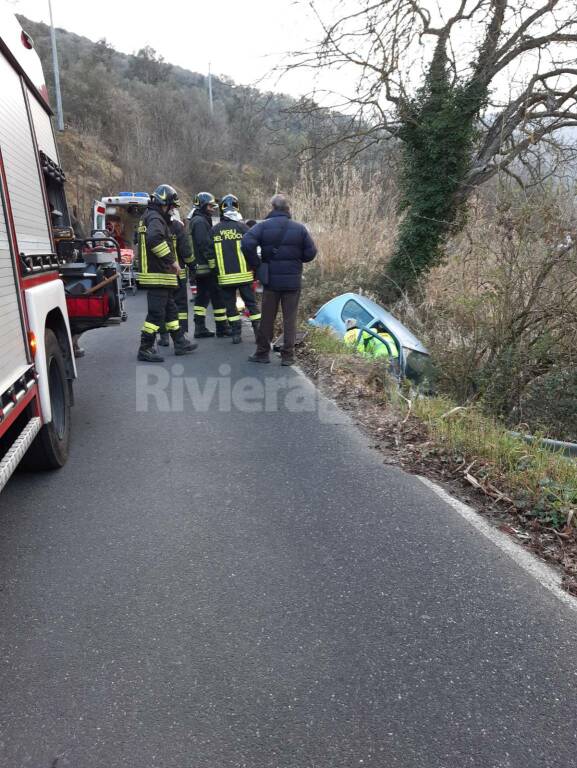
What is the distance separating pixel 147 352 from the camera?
23.9 ft

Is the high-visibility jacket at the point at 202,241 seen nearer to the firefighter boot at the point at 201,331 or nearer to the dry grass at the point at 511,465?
the firefighter boot at the point at 201,331

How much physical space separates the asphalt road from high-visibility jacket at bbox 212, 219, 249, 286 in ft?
14.4

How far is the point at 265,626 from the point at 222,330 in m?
6.89

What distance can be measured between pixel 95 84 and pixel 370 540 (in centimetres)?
3505

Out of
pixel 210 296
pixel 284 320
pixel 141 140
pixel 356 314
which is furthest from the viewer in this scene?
pixel 141 140

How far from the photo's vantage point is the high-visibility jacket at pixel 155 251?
22.4ft

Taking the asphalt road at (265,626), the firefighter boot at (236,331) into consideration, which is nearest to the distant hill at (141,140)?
the firefighter boot at (236,331)

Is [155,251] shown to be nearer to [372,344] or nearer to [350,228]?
[372,344]

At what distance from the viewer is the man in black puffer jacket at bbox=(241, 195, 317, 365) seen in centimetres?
687

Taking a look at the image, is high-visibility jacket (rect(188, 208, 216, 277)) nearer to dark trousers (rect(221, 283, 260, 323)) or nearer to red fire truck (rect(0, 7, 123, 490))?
dark trousers (rect(221, 283, 260, 323))

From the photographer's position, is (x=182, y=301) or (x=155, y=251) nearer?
(x=155, y=251)

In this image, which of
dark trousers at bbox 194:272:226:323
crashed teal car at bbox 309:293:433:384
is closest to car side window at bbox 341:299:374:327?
crashed teal car at bbox 309:293:433:384

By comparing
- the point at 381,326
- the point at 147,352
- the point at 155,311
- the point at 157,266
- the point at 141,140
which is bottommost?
the point at 147,352

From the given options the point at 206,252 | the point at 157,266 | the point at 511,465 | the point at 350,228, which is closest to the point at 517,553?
the point at 511,465
